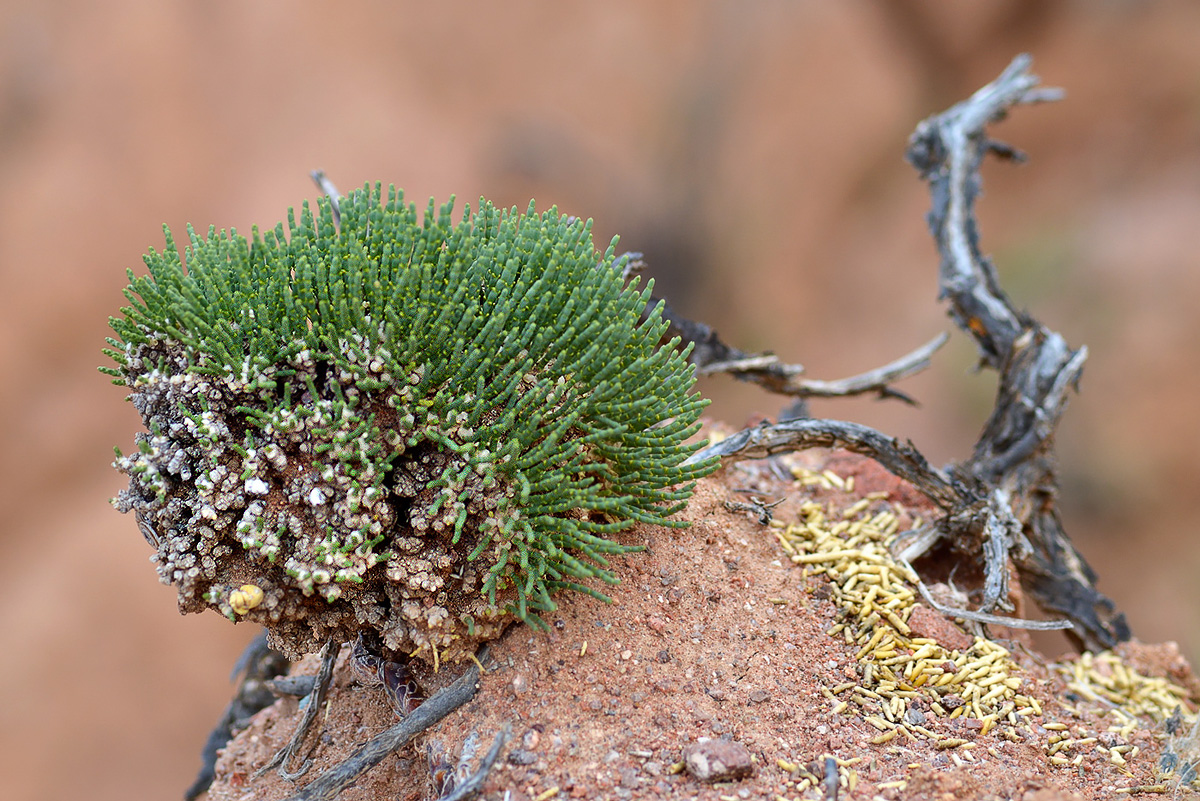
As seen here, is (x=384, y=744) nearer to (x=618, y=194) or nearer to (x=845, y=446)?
(x=845, y=446)

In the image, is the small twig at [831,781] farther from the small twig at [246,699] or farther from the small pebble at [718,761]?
the small twig at [246,699]

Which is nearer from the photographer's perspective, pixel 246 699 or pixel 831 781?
pixel 831 781

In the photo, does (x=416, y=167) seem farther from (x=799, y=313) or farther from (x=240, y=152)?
(x=799, y=313)

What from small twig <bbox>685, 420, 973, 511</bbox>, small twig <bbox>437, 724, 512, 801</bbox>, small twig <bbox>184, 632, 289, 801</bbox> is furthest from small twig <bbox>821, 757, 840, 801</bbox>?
small twig <bbox>184, 632, 289, 801</bbox>

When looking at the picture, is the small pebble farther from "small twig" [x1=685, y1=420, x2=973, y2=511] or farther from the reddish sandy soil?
"small twig" [x1=685, y1=420, x2=973, y2=511]

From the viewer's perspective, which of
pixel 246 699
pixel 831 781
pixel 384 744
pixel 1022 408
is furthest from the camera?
pixel 1022 408

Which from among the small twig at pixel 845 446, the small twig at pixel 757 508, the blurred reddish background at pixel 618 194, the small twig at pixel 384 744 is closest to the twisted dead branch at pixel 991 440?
the small twig at pixel 845 446

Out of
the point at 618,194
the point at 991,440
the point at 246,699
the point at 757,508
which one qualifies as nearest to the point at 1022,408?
the point at 991,440
